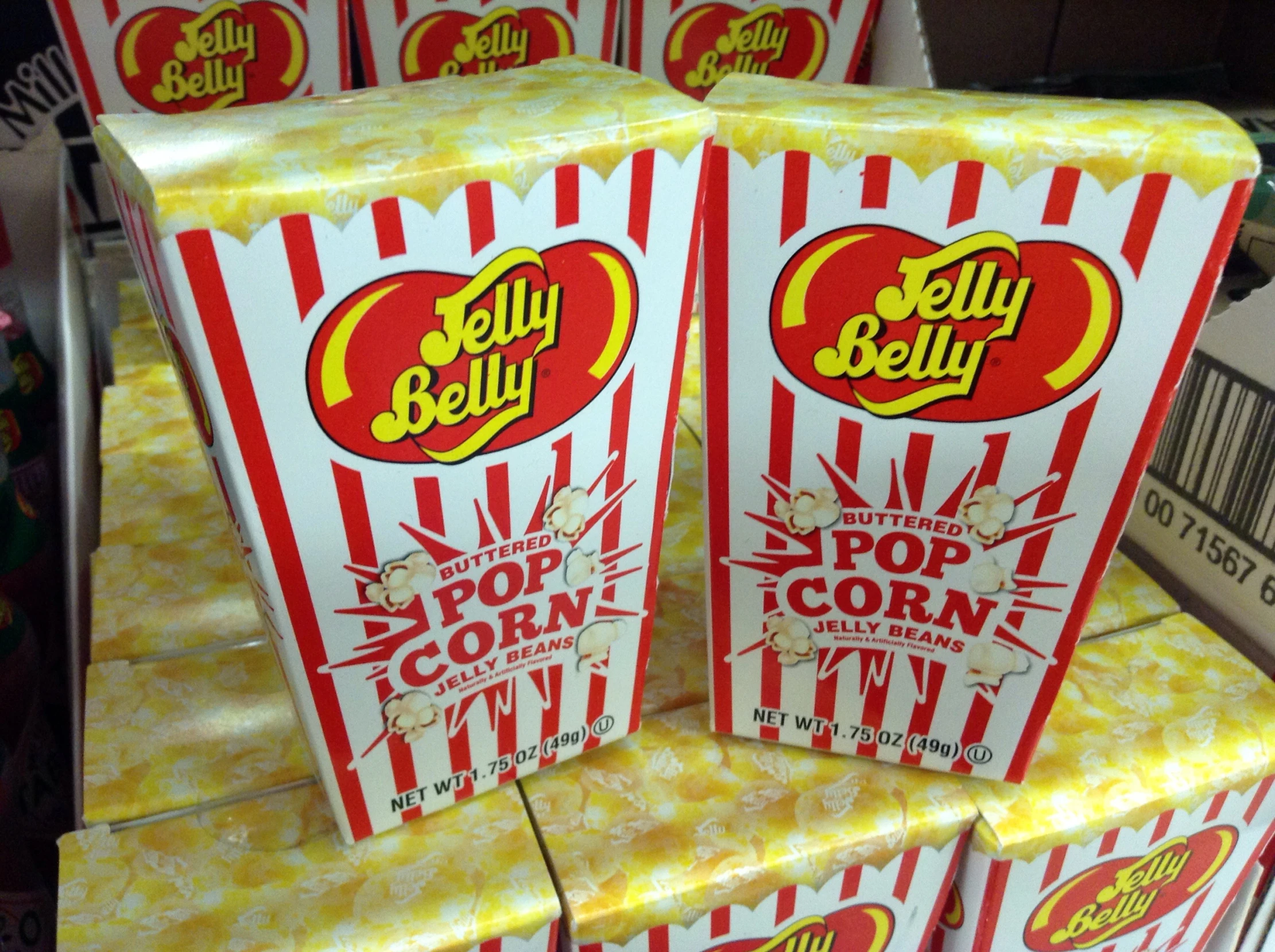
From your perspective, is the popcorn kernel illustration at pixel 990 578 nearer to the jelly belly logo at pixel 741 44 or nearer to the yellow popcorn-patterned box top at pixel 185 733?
the yellow popcorn-patterned box top at pixel 185 733

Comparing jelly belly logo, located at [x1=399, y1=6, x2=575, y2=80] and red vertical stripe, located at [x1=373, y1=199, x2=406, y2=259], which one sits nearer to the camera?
red vertical stripe, located at [x1=373, y1=199, x2=406, y2=259]

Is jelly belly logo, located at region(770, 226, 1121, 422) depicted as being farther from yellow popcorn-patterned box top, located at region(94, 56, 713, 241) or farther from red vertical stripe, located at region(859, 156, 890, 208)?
yellow popcorn-patterned box top, located at region(94, 56, 713, 241)

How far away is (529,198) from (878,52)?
1020 mm

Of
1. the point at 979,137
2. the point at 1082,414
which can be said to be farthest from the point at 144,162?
the point at 1082,414

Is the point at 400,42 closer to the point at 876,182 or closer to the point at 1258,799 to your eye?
the point at 876,182

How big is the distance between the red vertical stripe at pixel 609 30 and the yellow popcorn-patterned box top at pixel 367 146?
0.68m

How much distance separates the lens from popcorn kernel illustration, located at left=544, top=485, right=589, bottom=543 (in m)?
0.73

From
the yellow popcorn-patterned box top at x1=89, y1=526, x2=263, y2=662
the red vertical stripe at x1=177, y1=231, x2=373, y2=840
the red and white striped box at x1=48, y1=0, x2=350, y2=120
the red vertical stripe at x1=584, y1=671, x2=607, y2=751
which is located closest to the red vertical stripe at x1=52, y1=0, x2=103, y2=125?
the red and white striped box at x1=48, y1=0, x2=350, y2=120

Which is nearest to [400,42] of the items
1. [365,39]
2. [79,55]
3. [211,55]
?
[365,39]

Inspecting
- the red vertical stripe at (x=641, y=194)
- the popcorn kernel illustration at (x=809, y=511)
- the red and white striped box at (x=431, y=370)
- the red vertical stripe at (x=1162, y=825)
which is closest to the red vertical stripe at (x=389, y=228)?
the red and white striped box at (x=431, y=370)

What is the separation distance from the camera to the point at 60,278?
1300 millimetres

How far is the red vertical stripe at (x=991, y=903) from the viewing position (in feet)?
2.90

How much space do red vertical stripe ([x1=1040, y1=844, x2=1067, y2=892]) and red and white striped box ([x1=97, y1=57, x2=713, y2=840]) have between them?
0.44 metres

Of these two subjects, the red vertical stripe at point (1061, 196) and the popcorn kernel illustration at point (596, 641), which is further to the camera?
the popcorn kernel illustration at point (596, 641)
